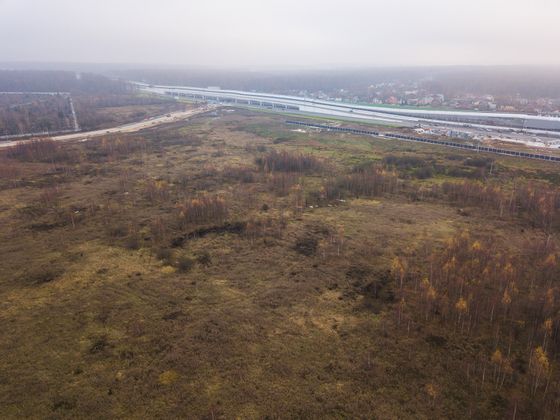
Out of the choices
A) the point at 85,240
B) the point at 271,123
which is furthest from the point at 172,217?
the point at 271,123

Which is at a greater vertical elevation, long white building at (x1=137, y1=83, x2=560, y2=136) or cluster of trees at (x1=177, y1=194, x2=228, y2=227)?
long white building at (x1=137, y1=83, x2=560, y2=136)

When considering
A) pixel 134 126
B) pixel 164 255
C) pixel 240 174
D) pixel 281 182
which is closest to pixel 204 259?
pixel 164 255

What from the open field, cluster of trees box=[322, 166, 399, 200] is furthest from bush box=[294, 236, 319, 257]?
cluster of trees box=[322, 166, 399, 200]

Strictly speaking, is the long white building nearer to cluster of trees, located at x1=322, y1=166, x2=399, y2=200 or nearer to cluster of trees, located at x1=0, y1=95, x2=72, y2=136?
cluster of trees, located at x1=322, y1=166, x2=399, y2=200

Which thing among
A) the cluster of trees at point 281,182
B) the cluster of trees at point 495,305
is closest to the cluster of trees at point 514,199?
the cluster of trees at point 495,305

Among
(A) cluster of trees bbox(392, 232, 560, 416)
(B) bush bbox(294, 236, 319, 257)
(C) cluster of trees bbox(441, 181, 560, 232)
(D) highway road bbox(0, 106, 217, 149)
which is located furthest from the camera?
(D) highway road bbox(0, 106, 217, 149)

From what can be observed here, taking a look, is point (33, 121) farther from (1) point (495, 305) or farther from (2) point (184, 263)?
(1) point (495, 305)
